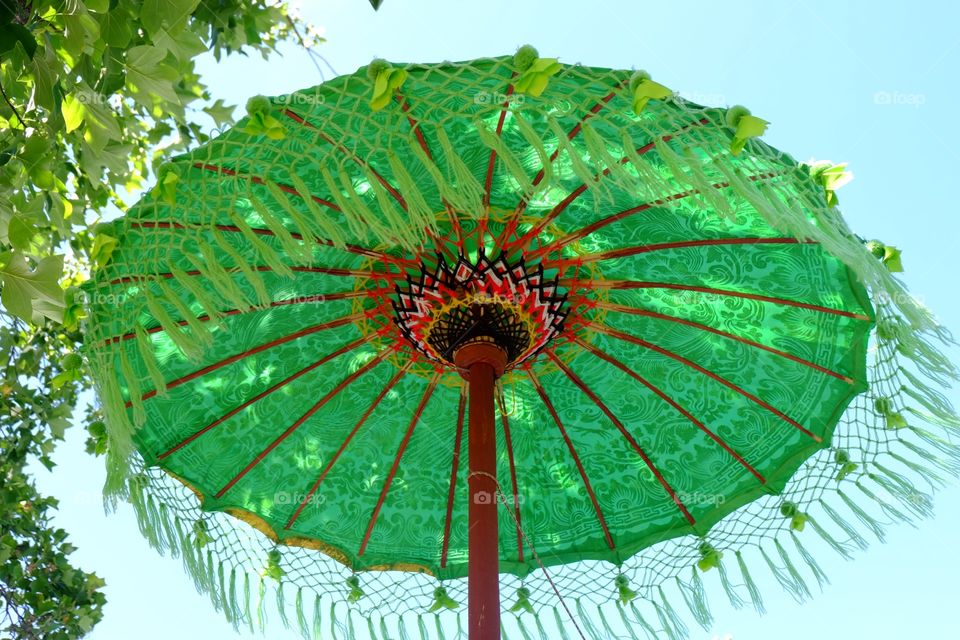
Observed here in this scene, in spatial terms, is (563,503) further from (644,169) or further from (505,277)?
(644,169)

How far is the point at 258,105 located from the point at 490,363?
1.14 m

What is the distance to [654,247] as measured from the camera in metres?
3.20

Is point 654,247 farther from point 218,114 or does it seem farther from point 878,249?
point 218,114

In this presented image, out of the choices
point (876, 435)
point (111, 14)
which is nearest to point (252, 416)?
point (111, 14)

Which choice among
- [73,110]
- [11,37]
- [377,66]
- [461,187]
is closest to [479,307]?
[461,187]

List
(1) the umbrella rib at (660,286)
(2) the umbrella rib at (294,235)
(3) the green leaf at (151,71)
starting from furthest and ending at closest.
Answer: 1. (1) the umbrella rib at (660,286)
2. (2) the umbrella rib at (294,235)
3. (3) the green leaf at (151,71)

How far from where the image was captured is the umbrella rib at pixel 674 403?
11.5ft

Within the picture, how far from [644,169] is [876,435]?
162 cm

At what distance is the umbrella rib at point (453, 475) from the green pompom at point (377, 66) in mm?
1540

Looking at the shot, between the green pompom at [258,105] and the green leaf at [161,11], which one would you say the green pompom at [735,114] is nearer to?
the green pompom at [258,105]

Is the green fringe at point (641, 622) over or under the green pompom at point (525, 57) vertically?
under

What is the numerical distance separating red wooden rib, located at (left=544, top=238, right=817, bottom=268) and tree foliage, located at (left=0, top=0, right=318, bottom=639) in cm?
128

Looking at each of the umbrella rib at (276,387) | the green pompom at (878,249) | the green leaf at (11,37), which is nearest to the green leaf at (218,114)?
the umbrella rib at (276,387)

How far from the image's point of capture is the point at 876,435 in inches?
129
